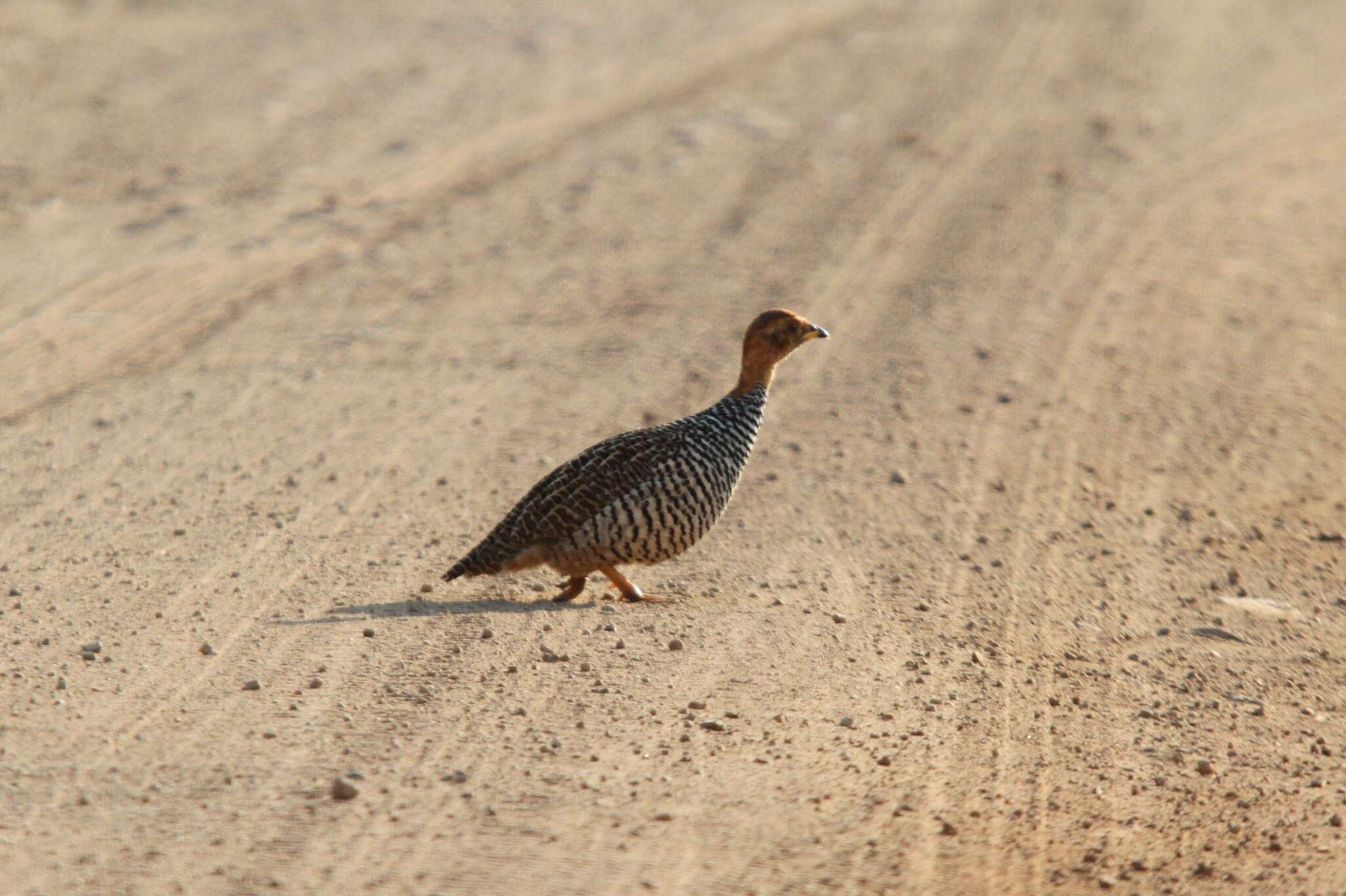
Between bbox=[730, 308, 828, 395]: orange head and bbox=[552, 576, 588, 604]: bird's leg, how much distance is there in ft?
3.72

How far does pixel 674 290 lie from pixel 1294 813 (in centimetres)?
712

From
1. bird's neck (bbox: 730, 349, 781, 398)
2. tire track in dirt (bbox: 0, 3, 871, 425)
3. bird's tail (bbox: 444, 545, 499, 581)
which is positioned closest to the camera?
bird's tail (bbox: 444, 545, 499, 581)

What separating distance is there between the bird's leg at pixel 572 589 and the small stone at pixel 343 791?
6.88 feet

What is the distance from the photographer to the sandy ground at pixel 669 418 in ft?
17.9

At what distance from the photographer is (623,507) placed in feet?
22.8

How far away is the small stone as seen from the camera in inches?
208

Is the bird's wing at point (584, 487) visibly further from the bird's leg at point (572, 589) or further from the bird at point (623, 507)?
the bird's leg at point (572, 589)

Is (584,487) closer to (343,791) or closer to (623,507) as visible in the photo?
(623,507)

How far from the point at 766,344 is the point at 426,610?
2.09 metres

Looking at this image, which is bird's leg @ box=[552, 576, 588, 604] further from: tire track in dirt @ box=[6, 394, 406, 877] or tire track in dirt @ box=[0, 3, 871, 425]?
tire track in dirt @ box=[0, 3, 871, 425]

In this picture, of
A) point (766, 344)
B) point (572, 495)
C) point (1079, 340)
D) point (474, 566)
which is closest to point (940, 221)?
point (1079, 340)

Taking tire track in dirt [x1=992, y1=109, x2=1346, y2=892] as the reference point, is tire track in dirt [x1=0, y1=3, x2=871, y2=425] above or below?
above

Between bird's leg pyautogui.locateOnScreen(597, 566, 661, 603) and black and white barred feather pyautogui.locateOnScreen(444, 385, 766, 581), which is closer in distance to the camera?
black and white barred feather pyautogui.locateOnScreen(444, 385, 766, 581)

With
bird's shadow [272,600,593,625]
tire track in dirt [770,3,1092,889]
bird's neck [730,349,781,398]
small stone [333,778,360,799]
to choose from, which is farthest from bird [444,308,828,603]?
small stone [333,778,360,799]
